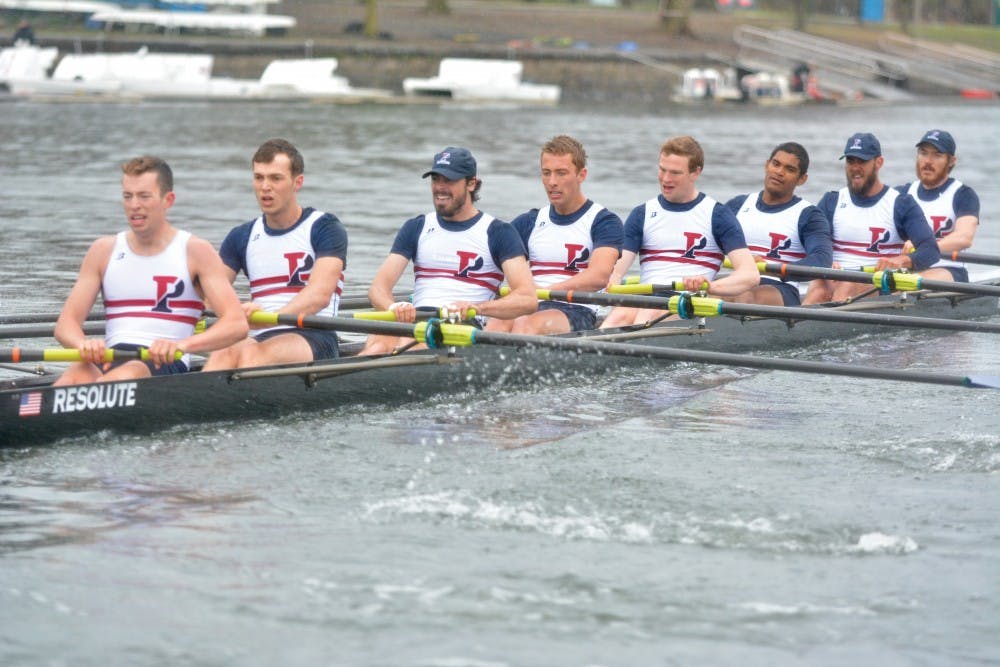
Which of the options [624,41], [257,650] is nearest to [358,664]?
[257,650]

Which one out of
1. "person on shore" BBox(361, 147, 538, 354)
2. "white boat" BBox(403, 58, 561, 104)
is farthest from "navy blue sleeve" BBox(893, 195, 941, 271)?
"white boat" BBox(403, 58, 561, 104)

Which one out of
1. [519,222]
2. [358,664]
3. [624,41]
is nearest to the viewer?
[358,664]

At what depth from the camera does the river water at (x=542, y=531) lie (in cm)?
599

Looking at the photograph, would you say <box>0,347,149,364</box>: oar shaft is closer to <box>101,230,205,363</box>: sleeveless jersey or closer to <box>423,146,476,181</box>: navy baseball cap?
<box>101,230,205,363</box>: sleeveless jersey

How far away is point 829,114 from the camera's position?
47531 millimetres

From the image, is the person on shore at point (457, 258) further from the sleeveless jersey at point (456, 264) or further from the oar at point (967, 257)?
the oar at point (967, 257)

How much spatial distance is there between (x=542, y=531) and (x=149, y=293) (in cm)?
255

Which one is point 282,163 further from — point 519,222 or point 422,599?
point 422,599

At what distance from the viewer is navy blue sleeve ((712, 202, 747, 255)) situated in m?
11.0

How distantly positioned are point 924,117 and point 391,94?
15452 millimetres

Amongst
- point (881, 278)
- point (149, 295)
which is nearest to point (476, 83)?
point (881, 278)

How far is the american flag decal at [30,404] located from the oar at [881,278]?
221 inches

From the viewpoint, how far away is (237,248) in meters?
9.39

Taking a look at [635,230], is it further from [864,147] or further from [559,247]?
[864,147]
